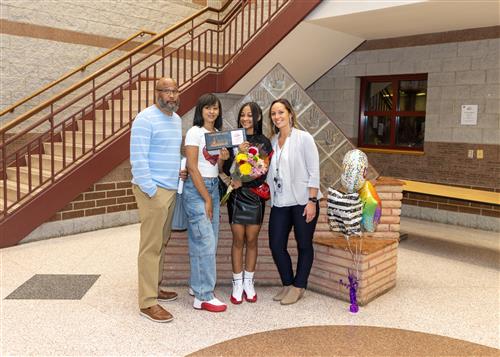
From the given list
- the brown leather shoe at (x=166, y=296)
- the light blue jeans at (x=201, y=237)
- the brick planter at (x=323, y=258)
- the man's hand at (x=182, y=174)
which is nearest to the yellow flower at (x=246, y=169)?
the light blue jeans at (x=201, y=237)

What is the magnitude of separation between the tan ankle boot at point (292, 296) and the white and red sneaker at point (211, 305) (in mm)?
455

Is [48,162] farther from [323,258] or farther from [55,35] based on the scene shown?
[323,258]

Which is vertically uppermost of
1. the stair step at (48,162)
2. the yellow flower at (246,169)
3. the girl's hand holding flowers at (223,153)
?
the girl's hand holding flowers at (223,153)

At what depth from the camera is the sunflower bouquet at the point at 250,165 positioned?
9.91ft

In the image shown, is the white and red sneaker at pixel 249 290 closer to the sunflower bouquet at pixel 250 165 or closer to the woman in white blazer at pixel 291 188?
the woman in white blazer at pixel 291 188

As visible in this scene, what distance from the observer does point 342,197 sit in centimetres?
320

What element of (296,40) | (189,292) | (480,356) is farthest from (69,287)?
(296,40)

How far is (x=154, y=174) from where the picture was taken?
289 cm

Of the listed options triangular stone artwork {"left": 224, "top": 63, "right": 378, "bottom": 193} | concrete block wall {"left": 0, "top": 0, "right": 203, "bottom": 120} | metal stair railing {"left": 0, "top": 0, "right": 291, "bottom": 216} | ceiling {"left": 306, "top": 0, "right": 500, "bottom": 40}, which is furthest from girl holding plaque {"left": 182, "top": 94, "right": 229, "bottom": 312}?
concrete block wall {"left": 0, "top": 0, "right": 203, "bottom": 120}

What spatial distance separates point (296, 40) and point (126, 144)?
2778mm

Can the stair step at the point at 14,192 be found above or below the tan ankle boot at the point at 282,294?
above

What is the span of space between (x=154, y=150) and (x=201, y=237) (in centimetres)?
68

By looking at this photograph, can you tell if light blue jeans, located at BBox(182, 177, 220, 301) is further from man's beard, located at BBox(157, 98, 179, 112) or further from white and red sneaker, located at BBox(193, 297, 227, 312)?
man's beard, located at BBox(157, 98, 179, 112)

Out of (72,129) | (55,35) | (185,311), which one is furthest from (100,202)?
(185,311)
